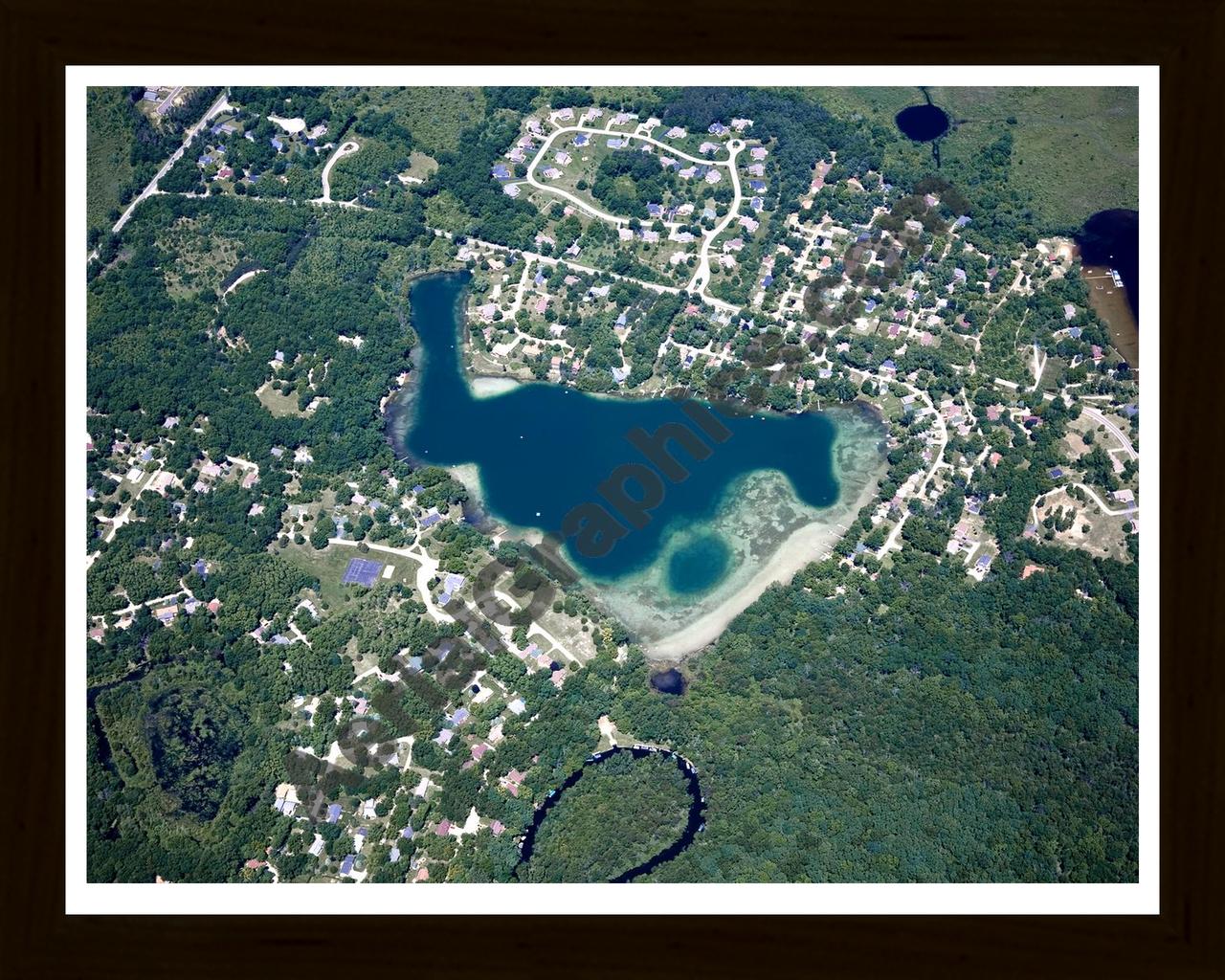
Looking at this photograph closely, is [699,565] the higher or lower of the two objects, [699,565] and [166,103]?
the lower

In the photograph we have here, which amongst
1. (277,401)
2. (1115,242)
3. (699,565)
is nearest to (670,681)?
(699,565)

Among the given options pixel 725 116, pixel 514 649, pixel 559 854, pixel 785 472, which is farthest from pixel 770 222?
pixel 559 854

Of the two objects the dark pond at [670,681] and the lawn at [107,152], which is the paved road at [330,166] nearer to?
the lawn at [107,152]

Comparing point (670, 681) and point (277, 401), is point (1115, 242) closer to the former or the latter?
point (670, 681)

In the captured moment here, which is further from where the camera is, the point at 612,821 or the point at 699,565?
the point at 699,565
